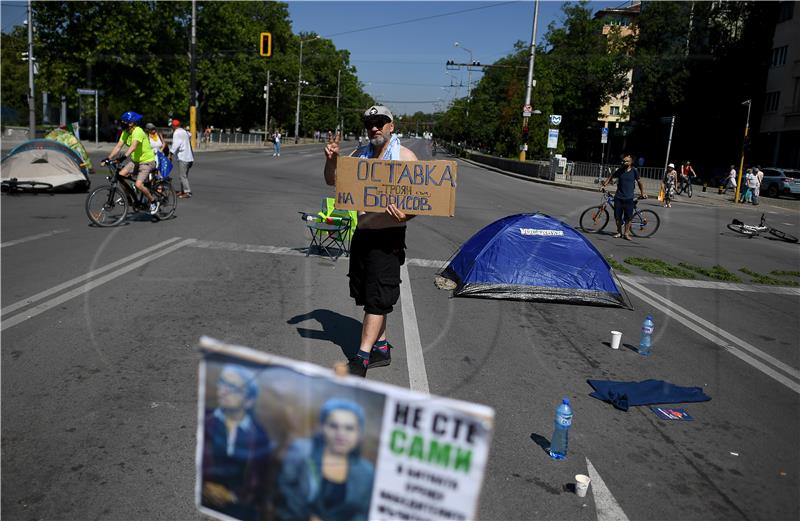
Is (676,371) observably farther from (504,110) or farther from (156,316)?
(504,110)

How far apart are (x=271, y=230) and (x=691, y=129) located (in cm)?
5244

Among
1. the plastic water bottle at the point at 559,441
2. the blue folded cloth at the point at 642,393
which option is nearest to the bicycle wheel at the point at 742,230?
the blue folded cloth at the point at 642,393

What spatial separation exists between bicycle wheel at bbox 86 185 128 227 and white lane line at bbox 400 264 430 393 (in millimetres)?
6170

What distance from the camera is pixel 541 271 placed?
26.4 feet

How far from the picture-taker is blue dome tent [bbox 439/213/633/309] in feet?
26.1

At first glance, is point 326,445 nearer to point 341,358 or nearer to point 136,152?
point 341,358

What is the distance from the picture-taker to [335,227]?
9.81 metres

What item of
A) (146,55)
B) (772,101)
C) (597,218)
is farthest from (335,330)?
(772,101)

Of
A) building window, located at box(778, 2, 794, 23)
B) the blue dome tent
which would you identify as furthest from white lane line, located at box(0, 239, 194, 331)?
building window, located at box(778, 2, 794, 23)

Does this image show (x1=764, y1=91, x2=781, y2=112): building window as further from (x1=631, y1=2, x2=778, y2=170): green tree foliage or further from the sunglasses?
the sunglasses

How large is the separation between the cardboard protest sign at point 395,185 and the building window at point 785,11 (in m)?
51.8

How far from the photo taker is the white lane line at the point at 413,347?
196 inches

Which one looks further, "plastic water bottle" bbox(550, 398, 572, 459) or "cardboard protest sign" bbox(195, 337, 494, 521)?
"plastic water bottle" bbox(550, 398, 572, 459)

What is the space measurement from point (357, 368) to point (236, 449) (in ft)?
9.26
